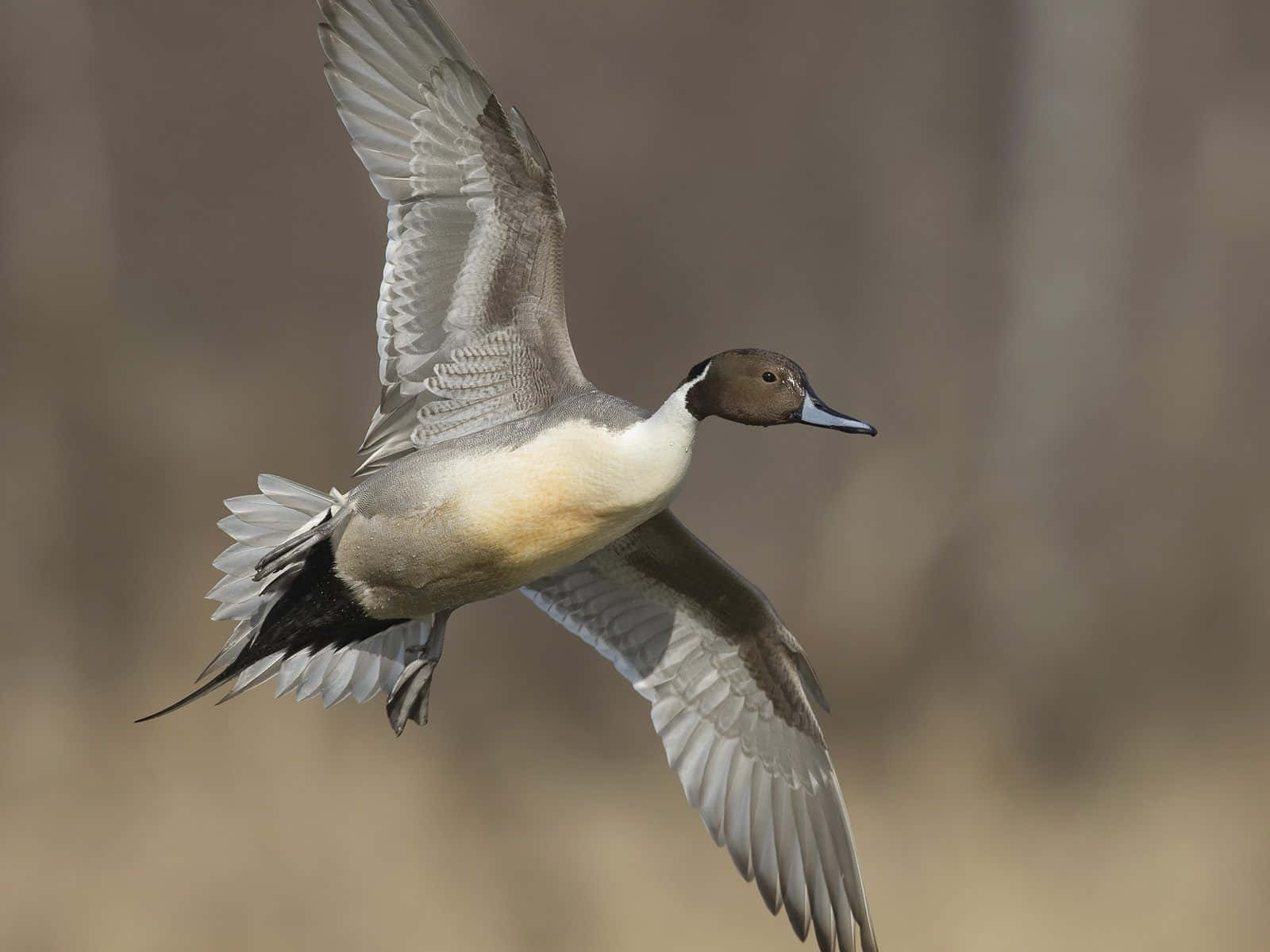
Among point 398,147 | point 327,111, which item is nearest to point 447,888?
point 327,111

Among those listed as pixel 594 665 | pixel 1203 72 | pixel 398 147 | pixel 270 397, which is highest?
pixel 398 147

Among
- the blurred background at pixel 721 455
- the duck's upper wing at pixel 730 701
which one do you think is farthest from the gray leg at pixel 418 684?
the blurred background at pixel 721 455

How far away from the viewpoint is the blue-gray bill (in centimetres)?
219

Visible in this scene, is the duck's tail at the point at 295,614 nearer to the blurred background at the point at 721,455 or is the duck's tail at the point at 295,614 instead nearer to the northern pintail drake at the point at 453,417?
the northern pintail drake at the point at 453,417

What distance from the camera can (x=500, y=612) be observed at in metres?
4.61

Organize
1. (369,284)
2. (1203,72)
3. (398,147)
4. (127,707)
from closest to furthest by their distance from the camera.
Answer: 1. (398,147)
2. (127,707)
3. (369,284)
4. (1203,72)

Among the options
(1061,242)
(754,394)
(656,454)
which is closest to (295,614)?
(656,454)

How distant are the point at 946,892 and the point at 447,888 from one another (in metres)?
1.36

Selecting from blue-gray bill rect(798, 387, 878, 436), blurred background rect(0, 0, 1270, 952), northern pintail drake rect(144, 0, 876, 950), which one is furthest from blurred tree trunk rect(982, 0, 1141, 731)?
blue-gray bill rect(798, 387, 878, 436)

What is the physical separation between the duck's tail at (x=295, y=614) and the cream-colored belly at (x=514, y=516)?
57 mm

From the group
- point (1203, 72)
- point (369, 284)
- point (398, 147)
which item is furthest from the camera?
point (1203, 72)

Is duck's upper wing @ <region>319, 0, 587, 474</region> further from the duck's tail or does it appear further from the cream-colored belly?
the duck's tail

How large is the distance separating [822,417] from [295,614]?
0.86 metres

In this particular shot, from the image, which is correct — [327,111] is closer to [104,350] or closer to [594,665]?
[104,350]
